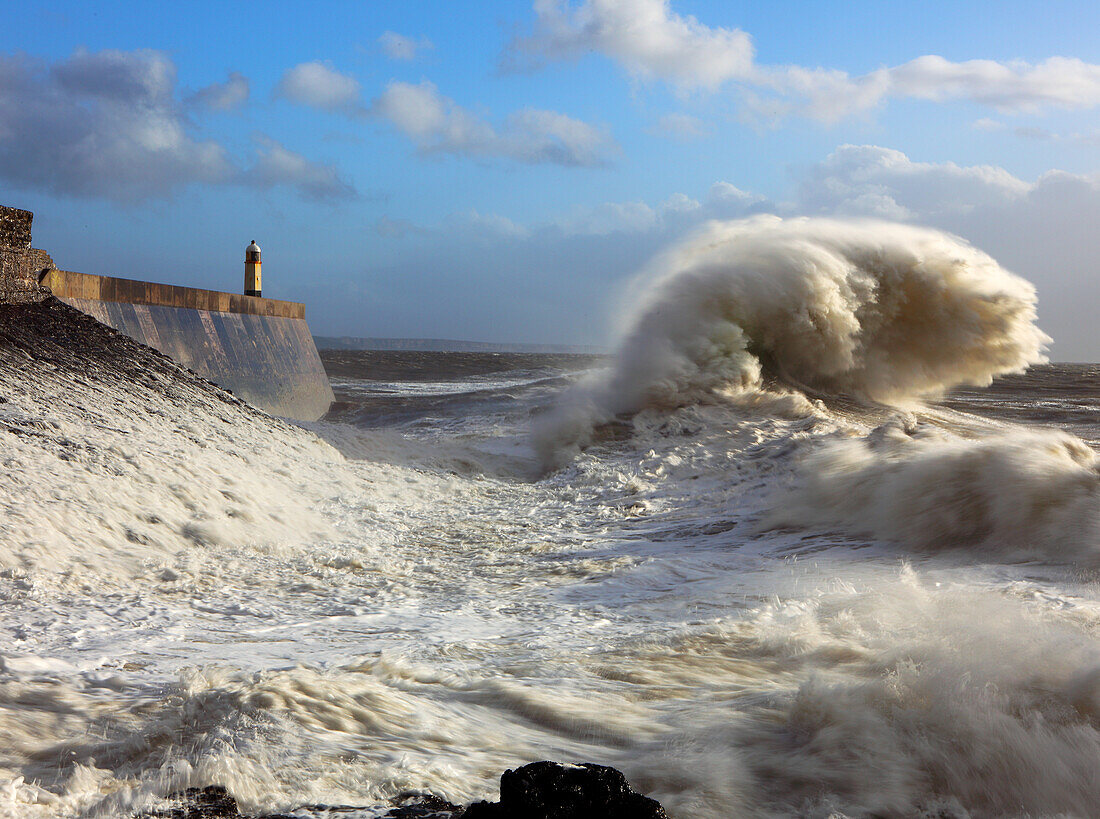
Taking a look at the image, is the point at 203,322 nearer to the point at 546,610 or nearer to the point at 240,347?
the point at 240,347

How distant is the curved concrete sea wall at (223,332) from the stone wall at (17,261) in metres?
0.87

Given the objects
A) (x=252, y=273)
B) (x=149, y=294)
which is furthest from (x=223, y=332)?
(x=252, y=273)

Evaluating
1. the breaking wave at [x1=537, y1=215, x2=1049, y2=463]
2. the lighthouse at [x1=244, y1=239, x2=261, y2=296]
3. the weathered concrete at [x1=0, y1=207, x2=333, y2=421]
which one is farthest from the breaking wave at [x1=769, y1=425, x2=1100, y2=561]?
the lighthouse at [x1=244, y1=239, x2=261, y2=296]

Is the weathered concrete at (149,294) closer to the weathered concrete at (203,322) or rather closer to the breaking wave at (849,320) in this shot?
the weathered concrete at (203,322)

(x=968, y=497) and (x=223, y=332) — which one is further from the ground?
(x=223, y=332)

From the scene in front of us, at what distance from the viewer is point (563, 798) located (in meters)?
1.49

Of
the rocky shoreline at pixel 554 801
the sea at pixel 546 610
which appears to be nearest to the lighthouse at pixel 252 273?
the sea at pixel 546 610

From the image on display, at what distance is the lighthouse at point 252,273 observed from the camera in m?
12.0

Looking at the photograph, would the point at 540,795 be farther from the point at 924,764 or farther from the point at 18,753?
the point at 18,753

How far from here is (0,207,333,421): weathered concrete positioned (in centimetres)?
668

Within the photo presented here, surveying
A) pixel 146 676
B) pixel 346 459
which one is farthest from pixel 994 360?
pixel 146 676

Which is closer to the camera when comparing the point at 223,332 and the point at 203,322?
the point at 203,322

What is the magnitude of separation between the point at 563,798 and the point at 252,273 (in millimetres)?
11693

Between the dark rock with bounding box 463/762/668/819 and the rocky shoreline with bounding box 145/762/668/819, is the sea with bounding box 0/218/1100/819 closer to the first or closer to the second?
the rocky shoreline with bounding box 145/762/668/819
